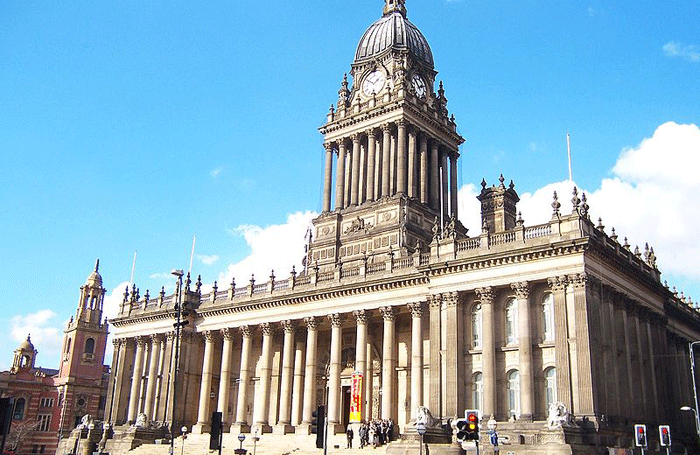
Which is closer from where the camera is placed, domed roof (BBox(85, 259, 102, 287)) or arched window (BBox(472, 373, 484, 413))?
arched window (BBox(472, 373, 484, 413))

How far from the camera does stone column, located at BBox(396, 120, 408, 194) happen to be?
252ft

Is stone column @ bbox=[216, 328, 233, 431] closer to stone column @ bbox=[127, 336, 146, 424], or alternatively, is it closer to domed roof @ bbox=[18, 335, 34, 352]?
stone column @ bbox=[127, 336, 146, 424]

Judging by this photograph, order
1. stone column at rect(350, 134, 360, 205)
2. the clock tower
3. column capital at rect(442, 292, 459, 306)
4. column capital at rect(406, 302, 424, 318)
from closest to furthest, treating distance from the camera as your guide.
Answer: column capital at rect(442, 292, 459, 306) < column capital at rect(406, 302, 424, 318) < the clock tower < stone column at rect(350, 134, 360, 205)

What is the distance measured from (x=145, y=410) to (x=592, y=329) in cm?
5027

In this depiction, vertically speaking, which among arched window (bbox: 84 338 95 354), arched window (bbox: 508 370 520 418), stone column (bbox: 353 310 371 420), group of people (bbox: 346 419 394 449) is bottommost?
group of people (bbox: 346 419 394 449)

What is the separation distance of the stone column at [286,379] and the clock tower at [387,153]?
8.57 metres

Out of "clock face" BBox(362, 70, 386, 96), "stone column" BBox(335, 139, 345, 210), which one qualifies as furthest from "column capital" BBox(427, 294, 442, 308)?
"clock face" BBox(362, 70, 386, 96)

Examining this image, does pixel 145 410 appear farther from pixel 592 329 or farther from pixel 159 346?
pixel 592 329

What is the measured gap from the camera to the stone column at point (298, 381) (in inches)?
2633

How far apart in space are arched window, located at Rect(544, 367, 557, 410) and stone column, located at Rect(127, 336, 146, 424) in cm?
4779

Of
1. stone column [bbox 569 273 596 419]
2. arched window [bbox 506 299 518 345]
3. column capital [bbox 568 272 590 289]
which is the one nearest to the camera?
stone column [bbox 569 273 596 419]

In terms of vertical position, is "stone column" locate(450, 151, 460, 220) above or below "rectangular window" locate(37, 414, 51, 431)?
above

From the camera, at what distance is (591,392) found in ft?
155

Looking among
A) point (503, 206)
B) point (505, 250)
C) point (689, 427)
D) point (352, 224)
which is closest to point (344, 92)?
point (352, 224)
